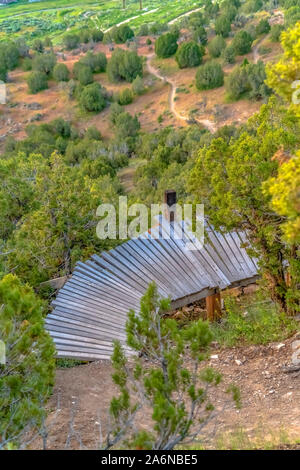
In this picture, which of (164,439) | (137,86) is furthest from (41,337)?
(137,86)

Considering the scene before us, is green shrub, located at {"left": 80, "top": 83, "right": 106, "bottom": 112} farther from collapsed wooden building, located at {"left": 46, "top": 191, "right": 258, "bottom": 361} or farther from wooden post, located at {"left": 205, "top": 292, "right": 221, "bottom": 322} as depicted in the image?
wooden post, located at {"left": 205, "top": 292, "right": 221, "bottom": 322}

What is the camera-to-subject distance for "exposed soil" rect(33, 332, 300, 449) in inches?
195

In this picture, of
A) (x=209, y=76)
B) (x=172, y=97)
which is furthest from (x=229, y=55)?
(x=172, y=97)

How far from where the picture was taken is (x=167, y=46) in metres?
42.3

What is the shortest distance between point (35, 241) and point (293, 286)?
201 inches

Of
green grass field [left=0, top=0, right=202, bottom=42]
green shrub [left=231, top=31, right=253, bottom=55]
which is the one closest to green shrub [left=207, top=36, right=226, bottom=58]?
green shrub [left=231, top=31, right=253, bottom=55]

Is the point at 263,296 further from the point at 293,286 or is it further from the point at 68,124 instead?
the point at 68,124

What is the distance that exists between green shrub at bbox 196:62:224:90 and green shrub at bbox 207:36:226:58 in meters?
3.34

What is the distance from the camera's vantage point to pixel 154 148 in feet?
102

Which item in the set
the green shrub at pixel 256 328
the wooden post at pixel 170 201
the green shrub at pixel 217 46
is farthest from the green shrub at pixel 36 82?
the green shrub at pixel 256 328

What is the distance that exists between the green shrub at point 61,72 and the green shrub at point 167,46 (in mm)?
8188

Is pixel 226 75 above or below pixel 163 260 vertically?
above

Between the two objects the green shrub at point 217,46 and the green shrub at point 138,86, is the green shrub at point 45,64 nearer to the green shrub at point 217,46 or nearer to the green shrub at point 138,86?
the green shrub at point 138,86

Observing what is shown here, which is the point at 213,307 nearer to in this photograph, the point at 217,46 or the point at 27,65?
the point at 217,46
